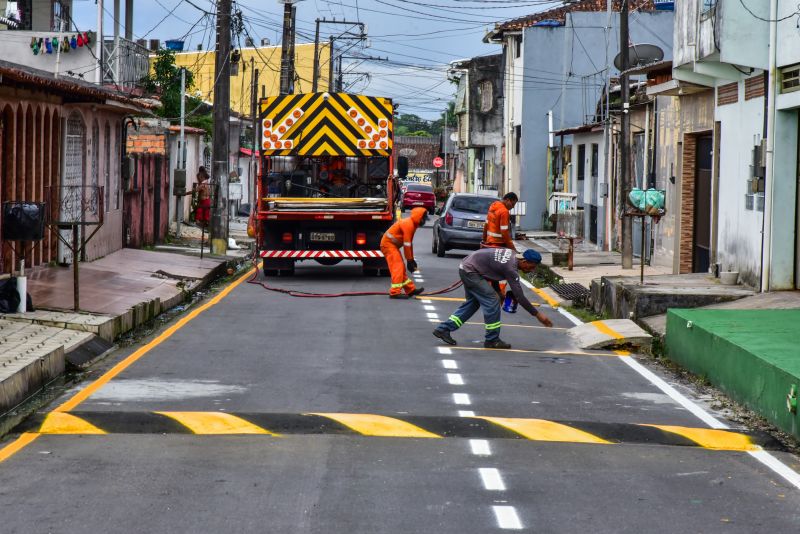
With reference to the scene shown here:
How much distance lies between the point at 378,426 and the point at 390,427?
0.09 metres

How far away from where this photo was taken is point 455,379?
40.4 ft

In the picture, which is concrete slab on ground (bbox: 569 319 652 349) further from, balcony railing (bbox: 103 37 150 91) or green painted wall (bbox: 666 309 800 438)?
balcony railing (bbox: 103 37 150 91)

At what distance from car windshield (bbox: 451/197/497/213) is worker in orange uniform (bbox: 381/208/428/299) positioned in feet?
37.8

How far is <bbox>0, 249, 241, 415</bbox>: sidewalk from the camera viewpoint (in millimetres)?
11656

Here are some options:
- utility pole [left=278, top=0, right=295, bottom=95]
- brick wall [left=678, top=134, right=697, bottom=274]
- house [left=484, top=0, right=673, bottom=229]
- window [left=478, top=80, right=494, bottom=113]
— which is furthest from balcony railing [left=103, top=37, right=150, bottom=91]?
window [left=478, top=80, right=494, bottom=113]

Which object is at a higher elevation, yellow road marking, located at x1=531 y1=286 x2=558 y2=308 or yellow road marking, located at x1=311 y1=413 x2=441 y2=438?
yellow road marking, located at x1=531 y1=286 x2=558 y2=308

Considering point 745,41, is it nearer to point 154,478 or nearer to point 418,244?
point 154,478

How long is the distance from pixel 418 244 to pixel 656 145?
1219 cm

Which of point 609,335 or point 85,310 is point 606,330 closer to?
point 609,335

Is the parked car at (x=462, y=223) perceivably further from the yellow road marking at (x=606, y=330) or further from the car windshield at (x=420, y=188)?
the car windshield at (x=420, y=188)

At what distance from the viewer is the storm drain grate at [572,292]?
21.0 metres

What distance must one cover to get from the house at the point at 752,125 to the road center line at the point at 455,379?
669 centimetres

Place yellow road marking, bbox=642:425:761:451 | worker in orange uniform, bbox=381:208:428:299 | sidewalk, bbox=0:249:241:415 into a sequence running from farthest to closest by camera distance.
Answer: worker in orange uniform, bbox=381:208:428:299 → sidewalk, bbox=0:249:241:415 → yellow road marking, bbox=642:425:761:451

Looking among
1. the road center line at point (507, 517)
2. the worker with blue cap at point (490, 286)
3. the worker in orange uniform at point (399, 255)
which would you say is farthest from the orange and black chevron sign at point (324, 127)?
the road center line at point (507, 517)
